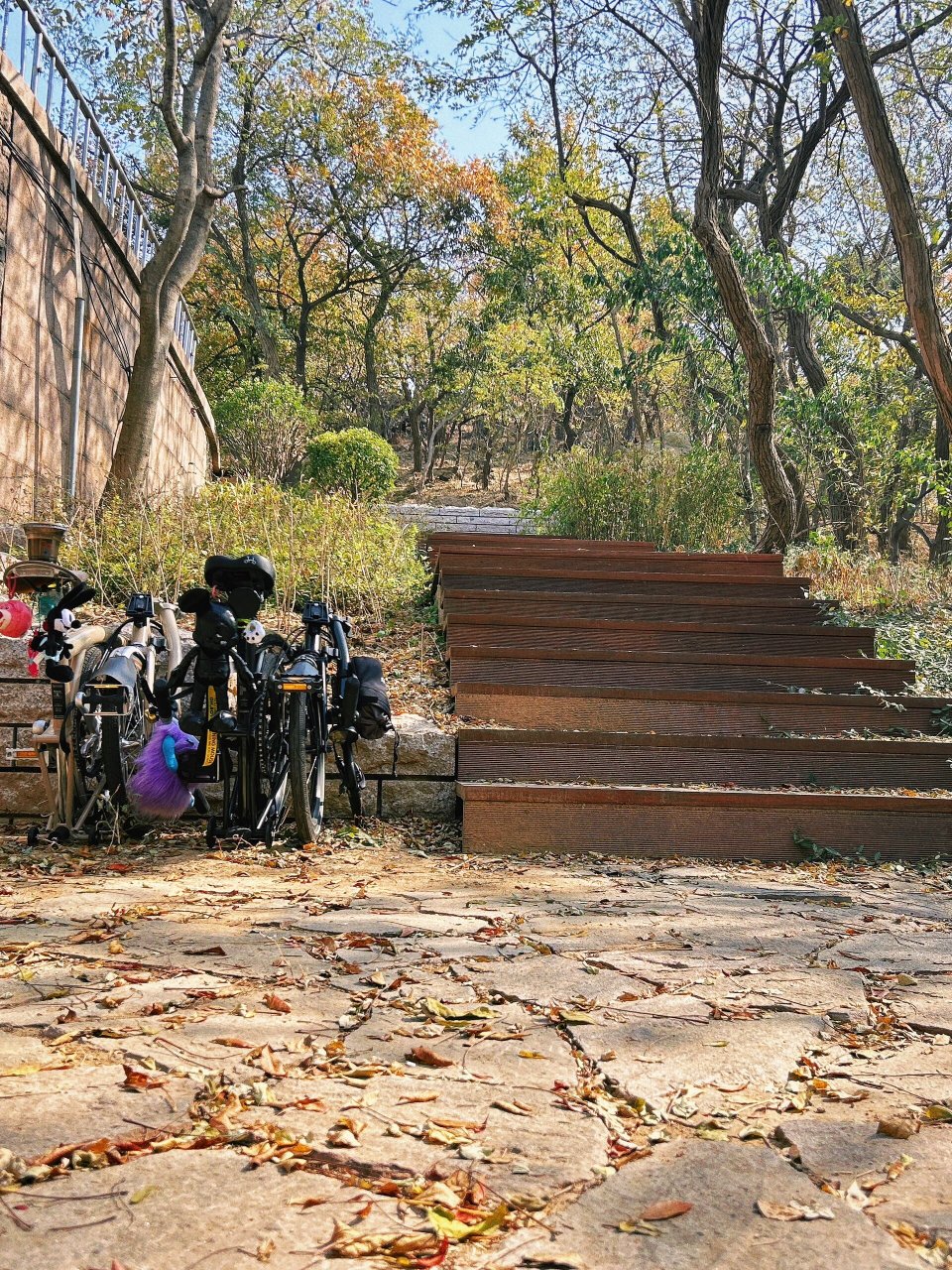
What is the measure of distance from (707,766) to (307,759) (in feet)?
7.29

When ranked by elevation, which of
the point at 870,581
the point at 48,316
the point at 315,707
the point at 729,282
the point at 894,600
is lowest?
the point at 315,707

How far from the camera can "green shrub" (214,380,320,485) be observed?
1894 centimetres

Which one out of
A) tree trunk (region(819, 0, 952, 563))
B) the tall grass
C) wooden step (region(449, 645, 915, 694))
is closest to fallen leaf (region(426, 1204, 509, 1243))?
wooden step (region(449, 645, 915, 694))

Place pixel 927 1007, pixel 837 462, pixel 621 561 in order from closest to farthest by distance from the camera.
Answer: pixel 927 1007
pixel 621 561
pixel 837 462

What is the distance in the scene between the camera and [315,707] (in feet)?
15.4

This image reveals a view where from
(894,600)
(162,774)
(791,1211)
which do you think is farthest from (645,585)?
(791,1211)

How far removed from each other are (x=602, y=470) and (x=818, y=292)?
3.33 metres

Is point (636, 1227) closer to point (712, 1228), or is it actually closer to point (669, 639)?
point (712, 1228)

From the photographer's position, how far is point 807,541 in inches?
434

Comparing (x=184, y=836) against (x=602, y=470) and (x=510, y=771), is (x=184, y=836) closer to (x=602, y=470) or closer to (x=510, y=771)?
(x=510, y=771)

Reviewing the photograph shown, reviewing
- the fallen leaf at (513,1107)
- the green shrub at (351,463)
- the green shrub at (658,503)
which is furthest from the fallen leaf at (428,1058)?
the green shrub at (351,463)

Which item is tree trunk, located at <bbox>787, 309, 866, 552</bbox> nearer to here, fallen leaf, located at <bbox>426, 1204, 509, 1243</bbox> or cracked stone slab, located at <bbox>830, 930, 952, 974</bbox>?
cracked stone slab, located at <bbox>830, 930, 952, 974</bbox>

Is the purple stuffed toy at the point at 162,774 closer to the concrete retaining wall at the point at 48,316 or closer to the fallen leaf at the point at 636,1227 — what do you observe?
the fallen leaf at the point at 636,1227

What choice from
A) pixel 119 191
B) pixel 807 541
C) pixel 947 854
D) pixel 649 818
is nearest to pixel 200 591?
pixel 649 818
